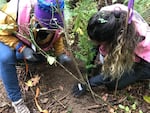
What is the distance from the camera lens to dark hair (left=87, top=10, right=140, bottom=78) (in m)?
2.73

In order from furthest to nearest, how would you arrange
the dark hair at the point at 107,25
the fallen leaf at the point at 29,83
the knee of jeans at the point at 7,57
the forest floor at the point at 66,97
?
the fallen leaf at the point at 29,83 → the forest floor at the point at 66,97 → the knee of jeans at the point at 7,57 → the dark hair at the point at 107,25

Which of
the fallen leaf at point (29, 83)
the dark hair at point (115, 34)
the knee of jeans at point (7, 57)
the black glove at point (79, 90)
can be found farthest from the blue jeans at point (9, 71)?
the dark hair at point (115, 34)

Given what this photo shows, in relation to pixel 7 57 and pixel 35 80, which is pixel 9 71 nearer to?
pixel 7 57

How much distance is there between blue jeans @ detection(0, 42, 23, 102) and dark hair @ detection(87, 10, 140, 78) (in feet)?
2.49

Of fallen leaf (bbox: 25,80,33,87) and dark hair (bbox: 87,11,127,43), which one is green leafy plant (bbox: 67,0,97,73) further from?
fallen leaf (bbox: 25,80,33,87)

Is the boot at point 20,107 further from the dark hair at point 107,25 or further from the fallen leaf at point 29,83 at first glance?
the dark hair at point 107,25

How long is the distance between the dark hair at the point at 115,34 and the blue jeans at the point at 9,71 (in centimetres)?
76

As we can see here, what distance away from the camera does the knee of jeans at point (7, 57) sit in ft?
Answer: 9.84

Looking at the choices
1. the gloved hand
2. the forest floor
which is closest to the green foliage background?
the forest floor

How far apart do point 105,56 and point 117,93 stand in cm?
49

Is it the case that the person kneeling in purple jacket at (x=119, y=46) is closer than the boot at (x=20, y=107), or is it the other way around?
the person kneeling in purple jacket at (x=119, y=46)

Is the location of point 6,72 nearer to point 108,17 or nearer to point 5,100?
point 5,100

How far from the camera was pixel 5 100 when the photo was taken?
127 inches

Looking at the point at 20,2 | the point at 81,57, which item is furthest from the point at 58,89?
the point at 20,2
